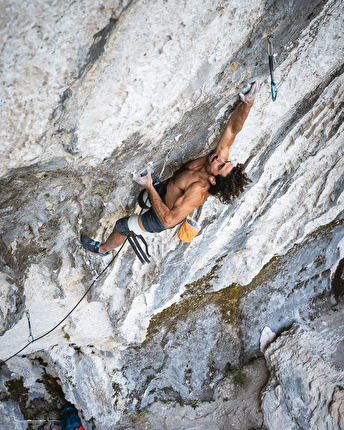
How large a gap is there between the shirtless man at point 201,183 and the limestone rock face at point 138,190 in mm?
139

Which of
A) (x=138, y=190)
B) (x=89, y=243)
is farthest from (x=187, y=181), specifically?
(x=89, y=243)

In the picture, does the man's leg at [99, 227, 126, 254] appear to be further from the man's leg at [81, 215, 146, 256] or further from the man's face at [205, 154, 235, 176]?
the man's face at [205, 154, 235, 176]

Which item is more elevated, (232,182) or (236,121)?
(236,121)

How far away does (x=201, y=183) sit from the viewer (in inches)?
105

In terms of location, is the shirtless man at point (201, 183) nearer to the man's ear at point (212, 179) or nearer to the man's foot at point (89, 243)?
the man's ear at point (212, 179)

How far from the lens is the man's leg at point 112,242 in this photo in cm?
316

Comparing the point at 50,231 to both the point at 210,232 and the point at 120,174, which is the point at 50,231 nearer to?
the point at 120,174

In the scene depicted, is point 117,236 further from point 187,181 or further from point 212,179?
point 212,179

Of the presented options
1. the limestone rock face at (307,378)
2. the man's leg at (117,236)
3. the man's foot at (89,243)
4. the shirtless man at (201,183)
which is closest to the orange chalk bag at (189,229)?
the shirtless man at (201,183)

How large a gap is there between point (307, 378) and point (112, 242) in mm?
3565

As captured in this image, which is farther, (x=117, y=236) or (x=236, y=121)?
(x=117, y=236)

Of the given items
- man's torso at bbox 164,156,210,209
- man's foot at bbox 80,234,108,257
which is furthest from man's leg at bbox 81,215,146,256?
man's torso at bbox 164,156,210,209

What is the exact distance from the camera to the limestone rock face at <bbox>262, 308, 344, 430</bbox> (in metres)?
3.97

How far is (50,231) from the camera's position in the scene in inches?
121
